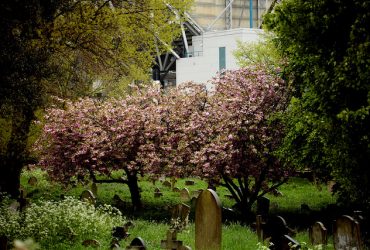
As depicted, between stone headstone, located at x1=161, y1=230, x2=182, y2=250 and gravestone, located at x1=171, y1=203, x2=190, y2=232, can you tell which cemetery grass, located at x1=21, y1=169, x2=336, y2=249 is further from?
stone headstone, located at x1=161, y1=230, x2=182, y2=250

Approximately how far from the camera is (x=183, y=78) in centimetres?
5812

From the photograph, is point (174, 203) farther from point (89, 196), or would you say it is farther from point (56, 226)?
point (56, 226)

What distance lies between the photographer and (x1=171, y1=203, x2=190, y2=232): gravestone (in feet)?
46.6

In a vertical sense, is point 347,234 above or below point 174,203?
above

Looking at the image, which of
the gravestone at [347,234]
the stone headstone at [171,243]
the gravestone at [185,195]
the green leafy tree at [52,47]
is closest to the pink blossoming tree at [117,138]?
the green leafy tree at [52,47]

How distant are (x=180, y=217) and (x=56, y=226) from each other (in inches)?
131

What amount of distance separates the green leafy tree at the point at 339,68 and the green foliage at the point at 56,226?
4.61 m

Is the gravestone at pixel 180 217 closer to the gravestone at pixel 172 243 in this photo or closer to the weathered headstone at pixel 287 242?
the gravestone at pixel 172 243

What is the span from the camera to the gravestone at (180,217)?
46.6 feet

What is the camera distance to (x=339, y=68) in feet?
33.0

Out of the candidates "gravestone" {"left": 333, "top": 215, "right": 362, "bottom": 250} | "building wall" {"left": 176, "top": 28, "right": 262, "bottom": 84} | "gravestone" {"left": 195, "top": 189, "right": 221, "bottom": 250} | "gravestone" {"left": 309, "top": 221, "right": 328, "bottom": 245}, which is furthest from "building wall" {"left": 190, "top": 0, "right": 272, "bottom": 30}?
"gravestone" {"left": 333, "top": 215, "right": 362, "bottom": 250}

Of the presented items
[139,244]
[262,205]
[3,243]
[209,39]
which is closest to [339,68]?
[139,244]

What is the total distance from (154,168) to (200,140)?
1.59 meters

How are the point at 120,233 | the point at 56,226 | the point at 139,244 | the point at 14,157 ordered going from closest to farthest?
1. the point at 139,244
2. the point at 56,226
3. the point at 120,233
4. the point at 14,157
